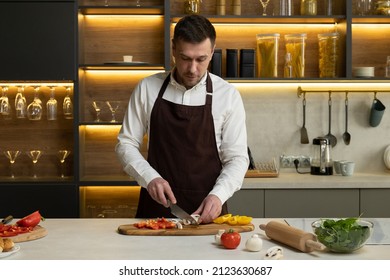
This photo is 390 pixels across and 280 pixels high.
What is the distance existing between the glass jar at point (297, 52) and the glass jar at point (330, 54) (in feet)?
0.52

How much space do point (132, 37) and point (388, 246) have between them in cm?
336

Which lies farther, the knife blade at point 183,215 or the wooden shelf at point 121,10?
the wooden shelf at point 121,10

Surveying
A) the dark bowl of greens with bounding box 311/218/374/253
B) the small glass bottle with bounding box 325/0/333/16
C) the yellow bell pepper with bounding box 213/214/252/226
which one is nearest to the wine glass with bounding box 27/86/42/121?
the small glass bottle with bounding box 325/0/333/16

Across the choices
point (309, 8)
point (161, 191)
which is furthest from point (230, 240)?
point (309, 8)

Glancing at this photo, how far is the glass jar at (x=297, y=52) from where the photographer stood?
521 centimetres

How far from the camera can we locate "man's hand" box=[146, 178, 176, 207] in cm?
300

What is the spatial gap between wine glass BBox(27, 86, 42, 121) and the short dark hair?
7.32ft

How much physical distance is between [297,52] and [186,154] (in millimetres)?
2063

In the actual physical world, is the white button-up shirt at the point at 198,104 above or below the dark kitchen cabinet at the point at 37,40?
below

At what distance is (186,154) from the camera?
3500 mm

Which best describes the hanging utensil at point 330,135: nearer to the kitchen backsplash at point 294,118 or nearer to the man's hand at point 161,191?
the kitchen backsplash at point 294,118

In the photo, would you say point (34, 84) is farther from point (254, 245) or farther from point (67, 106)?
point (254, 245)

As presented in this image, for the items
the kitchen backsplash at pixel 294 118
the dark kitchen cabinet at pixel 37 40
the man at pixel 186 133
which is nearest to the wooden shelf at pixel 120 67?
the dark kitchen cabinet at pixel 37 40
